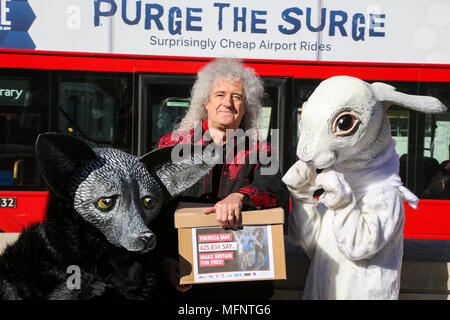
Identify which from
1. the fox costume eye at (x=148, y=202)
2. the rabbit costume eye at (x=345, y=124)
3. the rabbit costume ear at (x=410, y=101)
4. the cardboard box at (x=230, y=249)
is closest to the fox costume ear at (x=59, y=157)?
the fox costume eye at (x=148, y=202)

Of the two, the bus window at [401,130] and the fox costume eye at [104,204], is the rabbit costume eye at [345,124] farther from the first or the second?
the bus window at [401,130]

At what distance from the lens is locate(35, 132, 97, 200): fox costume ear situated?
1.42 metres

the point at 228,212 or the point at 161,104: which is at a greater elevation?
the point at 161,104

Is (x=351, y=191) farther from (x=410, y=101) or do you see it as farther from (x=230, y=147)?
(x=230, y=147)

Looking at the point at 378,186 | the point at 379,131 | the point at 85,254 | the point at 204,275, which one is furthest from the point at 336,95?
the point at 85,254

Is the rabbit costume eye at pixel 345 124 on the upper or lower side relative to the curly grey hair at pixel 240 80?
lower

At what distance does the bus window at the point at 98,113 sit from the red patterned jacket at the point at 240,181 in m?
3.03

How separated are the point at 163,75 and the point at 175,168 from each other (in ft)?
11.1

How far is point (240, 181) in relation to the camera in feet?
6.14

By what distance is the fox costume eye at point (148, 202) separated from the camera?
1550 mm

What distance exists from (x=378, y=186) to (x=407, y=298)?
54 cm

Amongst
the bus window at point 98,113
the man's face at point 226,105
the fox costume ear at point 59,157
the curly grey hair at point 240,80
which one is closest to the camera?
the fox costume ear at point 59,157

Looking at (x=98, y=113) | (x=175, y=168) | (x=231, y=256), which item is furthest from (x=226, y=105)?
(x=98, y=113)

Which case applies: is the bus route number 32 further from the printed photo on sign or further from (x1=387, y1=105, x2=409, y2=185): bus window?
(x1=387, y1=105, x2=409, y2=185): bus window
